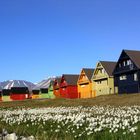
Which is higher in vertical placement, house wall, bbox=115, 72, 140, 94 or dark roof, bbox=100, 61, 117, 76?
dark roof, bbox=100, 61, 117, 76

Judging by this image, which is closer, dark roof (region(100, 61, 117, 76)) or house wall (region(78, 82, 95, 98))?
dark roof (region(100, 61, 117, 76))

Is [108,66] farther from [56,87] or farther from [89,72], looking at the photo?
[56,87]

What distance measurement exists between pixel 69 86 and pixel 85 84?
10.1 meters

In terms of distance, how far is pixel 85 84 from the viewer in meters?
102

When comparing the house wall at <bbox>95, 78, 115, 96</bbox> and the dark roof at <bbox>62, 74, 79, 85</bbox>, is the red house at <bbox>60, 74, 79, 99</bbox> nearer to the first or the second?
the dark roof at <bbox>62, 74, 79, 85</bbox>

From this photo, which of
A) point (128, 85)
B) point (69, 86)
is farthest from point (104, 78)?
point (69, 86)

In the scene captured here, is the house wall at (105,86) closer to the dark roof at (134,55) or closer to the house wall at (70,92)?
the dark roof at (134,55)

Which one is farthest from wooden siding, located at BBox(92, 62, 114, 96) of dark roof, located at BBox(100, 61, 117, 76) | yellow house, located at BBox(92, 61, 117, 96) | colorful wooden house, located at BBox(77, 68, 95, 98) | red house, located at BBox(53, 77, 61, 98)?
red house, located at BBox(53, 77, 61, 98)

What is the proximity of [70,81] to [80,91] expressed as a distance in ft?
27.1

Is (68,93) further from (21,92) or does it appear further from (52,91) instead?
(21,92)

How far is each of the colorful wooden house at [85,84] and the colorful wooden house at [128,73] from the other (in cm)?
1242

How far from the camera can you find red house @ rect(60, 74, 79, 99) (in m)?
109

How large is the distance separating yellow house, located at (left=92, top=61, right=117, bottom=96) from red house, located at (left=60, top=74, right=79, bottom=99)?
1464cm

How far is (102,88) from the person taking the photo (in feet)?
299
